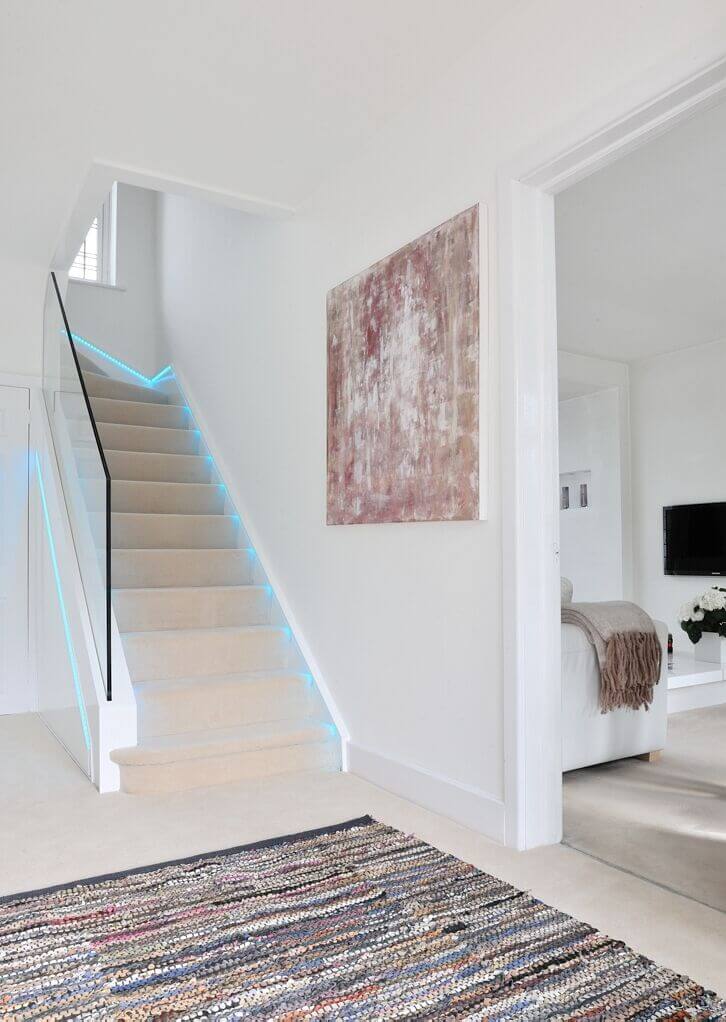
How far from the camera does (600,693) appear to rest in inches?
130

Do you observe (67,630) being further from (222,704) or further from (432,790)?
(432,790)

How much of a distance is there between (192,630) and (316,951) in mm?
2398

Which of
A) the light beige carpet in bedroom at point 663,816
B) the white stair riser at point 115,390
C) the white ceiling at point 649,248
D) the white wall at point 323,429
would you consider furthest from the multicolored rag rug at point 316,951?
the white stair riser at point 115,390

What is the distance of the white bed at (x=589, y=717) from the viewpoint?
3.25 m

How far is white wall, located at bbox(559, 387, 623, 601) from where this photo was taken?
734cm

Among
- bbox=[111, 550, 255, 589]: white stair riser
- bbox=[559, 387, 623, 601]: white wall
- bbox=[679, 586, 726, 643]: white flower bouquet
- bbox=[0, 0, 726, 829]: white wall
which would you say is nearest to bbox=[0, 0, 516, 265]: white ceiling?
bbox=[0, 0, 726, 829]: white wall

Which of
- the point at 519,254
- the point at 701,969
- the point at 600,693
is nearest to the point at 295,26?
the point at 519,254

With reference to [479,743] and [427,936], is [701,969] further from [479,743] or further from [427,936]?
[479,743]

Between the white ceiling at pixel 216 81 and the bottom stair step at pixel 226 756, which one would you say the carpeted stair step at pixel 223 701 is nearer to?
the bottom stair step at pixel 226 756

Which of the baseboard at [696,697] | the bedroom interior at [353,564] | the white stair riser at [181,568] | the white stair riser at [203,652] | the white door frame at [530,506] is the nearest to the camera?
the bedroom interior at [353,564]

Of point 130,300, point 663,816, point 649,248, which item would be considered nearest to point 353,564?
point 663,816

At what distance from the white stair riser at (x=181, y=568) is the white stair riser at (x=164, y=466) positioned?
871 millimetres

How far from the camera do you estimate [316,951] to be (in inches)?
75.2

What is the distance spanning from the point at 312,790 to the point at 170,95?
2.81m
